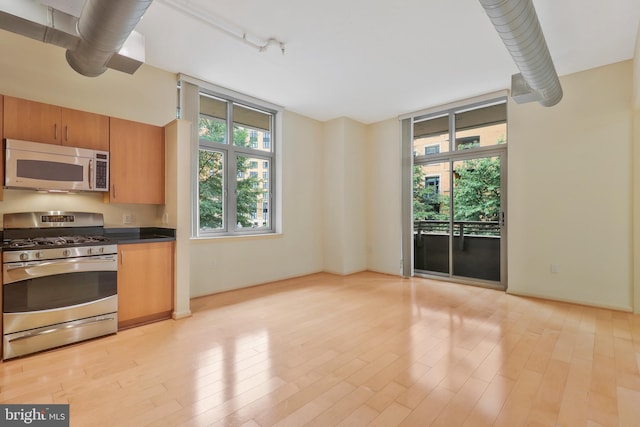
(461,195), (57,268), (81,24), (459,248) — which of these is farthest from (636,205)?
(57,268)

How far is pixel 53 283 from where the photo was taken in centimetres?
261

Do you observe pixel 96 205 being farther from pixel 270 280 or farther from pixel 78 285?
pixel 270 280

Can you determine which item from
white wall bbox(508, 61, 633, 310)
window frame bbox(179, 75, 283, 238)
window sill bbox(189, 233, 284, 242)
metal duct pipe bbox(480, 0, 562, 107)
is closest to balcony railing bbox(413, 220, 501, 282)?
white wall bbox(508, 61, 633, 310)

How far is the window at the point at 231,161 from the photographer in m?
4.39

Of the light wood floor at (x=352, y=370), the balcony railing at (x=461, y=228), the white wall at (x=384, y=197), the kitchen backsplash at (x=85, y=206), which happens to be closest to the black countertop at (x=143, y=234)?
the kitchen backsplash at (x=85, y=206)

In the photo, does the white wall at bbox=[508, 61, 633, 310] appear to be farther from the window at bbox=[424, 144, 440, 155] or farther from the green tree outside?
the green tree outside

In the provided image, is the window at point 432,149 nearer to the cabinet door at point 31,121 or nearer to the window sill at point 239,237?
the window sill at point 239,237

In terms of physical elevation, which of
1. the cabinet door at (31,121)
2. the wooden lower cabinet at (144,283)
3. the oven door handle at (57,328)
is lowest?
the oven door handle at (57,328)

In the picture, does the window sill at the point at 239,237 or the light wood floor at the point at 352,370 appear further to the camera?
the window sill at the point at 239,237

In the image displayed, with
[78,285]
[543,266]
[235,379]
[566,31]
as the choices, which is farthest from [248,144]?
[543,266]

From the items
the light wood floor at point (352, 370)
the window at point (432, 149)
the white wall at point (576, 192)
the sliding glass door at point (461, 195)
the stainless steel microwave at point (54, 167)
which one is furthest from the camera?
the window at point (432, 149)

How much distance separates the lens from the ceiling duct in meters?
2.03

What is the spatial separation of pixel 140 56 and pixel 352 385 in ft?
11.4

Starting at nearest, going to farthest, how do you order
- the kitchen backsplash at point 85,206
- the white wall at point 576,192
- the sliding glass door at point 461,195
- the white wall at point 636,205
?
the kitchen backsplash at point 85,206, the white wall at point 636,205, the white wall at point 576,192, the sliding glass door at point 461,195
